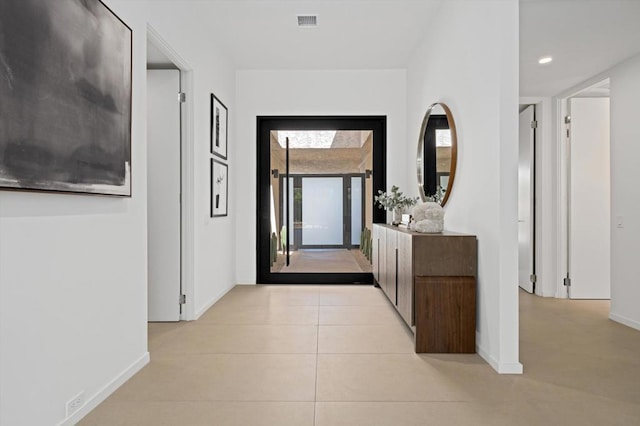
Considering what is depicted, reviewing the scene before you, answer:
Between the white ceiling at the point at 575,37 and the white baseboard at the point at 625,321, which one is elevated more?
the white ceiling at the point at 575,37

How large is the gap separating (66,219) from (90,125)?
0.48 metres

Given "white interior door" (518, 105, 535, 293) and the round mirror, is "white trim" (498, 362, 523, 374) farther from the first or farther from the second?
"white interior door" (518, 105, 535, 293)

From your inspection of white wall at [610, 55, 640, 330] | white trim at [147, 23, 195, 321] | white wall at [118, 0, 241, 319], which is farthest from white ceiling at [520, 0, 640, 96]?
white trim at [147, 23, 195, 321]

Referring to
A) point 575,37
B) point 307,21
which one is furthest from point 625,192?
point 307,21

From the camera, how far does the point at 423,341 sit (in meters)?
2.88

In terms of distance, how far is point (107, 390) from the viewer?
7.32ft

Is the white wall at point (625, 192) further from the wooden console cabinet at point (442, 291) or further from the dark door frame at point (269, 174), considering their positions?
the dark door frame at point (269, 174)

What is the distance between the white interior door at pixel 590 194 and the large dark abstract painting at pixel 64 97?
486 cm

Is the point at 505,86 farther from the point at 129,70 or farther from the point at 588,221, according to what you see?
the point at 588,221

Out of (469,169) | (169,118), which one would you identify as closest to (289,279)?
(169,118)

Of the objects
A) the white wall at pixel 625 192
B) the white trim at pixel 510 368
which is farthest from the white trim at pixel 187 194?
the white wall at pixel 625 192

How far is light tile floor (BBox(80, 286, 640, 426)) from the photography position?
6.62 feet

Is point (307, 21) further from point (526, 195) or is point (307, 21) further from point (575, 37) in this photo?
point (526, 195)

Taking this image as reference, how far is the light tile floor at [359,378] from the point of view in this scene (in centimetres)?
202
